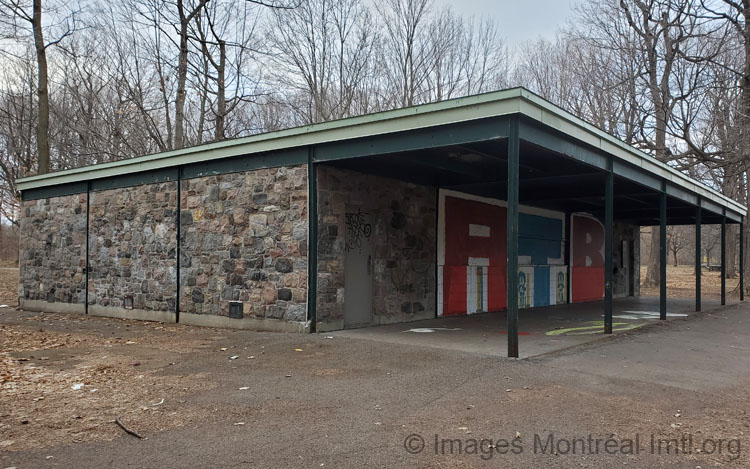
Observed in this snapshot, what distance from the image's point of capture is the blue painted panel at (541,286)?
15.6m

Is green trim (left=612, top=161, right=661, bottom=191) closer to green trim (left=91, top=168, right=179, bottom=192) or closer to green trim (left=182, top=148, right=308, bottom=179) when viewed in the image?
green trim (left=182, top=148, right=308, bottom=179)

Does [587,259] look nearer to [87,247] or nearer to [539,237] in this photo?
[539,237]

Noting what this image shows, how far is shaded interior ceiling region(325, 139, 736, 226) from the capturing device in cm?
877

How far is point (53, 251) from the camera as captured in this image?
13.5m

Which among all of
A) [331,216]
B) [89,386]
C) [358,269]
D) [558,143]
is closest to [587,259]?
[358,269]

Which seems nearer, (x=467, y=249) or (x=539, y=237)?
(x=467, y=249)

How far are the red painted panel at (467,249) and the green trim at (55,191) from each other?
8.29 meters

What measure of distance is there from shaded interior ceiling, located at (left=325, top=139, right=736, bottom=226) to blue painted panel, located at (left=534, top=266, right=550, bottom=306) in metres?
1.83

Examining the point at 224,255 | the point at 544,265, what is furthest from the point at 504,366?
the point at 544,265

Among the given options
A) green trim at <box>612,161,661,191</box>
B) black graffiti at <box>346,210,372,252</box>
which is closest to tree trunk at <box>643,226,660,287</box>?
green trim at <box>612,161,661,191</box>

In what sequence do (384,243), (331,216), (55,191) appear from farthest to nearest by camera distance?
(55,191)
(384,243)
(331,216)

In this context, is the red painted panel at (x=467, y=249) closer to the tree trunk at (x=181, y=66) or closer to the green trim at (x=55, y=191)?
the green trim at (x=55, y=191)

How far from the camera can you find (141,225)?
1148 cm

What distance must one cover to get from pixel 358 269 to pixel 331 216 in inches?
46.3
